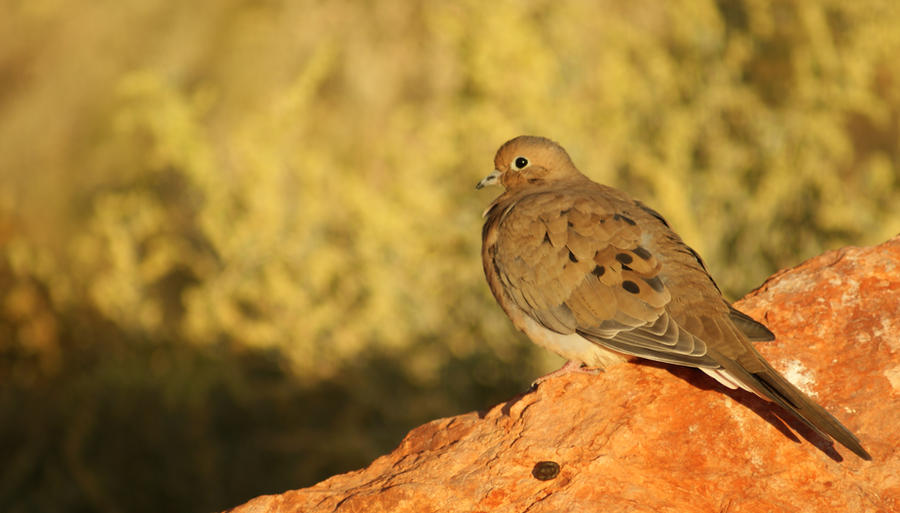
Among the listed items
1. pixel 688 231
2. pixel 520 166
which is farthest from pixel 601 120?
pixel 520 166

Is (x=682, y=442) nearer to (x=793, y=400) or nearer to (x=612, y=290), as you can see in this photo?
(x=793, y=400)

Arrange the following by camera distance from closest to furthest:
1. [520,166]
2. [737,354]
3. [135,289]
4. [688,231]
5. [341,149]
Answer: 1. [737,354]
2. [520,166]
3. [688,231]
4. [135,289]
5. [341,149]

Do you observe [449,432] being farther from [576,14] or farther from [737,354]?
[576,14]

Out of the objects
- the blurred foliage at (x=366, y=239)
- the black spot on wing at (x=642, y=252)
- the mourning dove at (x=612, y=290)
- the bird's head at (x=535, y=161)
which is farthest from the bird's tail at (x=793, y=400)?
the blurred foliage at (x=366, y=239)

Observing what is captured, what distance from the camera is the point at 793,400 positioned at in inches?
129

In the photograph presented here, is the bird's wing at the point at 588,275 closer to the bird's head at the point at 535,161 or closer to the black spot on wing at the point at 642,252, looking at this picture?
the black spot on wing at the point at 642,252

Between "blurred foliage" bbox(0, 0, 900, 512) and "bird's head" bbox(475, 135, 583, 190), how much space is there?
6.94 ft

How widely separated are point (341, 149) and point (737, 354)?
6612 millimetres

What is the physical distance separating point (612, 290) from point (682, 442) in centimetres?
76

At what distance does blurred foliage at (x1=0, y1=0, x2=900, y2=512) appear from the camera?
24.1ft

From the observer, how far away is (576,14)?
8.88 m

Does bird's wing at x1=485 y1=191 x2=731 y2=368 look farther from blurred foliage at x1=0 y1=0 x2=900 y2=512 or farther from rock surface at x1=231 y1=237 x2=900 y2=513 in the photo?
blurred foliage at x1=0 y1=0 x2=900 y2=512

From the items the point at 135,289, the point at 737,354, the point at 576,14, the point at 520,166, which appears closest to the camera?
the point at 737,354

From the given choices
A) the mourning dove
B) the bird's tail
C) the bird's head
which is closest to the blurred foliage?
the bird's head
